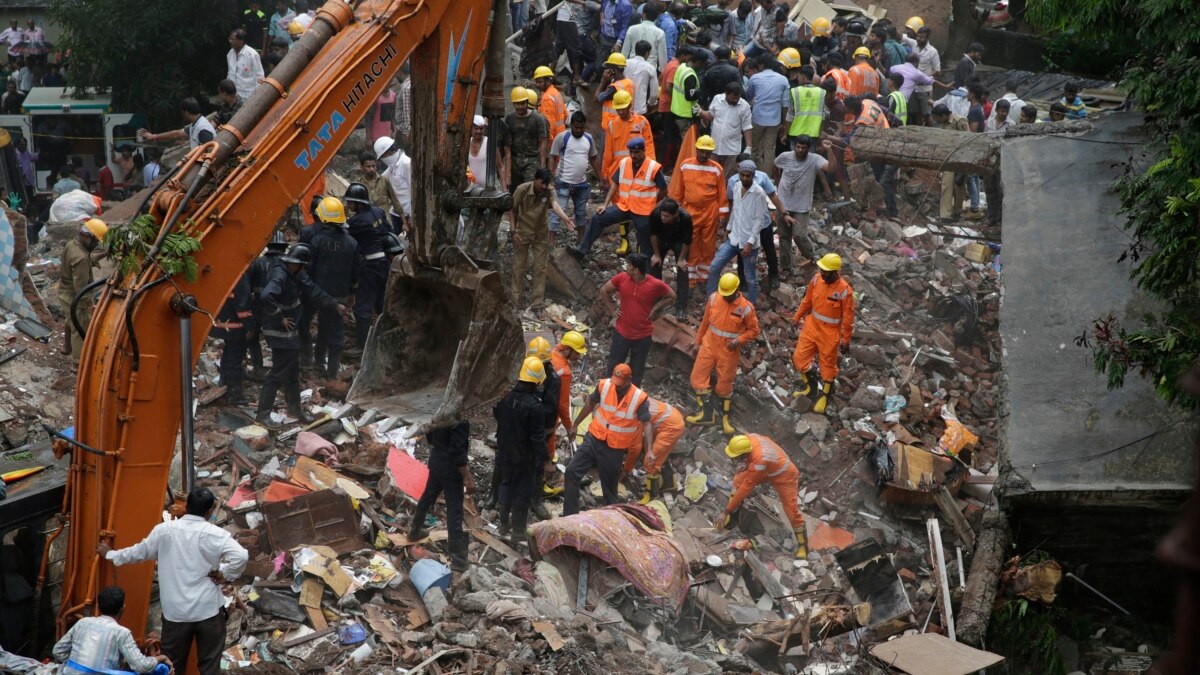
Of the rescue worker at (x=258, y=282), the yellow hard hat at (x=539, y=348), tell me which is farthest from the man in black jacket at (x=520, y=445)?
the rescue worker at (x=258, y=282)

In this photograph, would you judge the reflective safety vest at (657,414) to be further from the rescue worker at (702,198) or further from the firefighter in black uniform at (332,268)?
the firefighter in black uniform at (332,268)

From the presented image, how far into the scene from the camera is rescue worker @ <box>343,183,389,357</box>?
40.7ft

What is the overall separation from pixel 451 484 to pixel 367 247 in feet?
11.4

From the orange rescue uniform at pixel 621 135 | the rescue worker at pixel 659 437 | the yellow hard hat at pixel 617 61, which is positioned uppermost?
the yellow hard hat at pixel 617 61

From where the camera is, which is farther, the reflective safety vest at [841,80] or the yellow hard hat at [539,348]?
the reflective safety vest at [841,80]

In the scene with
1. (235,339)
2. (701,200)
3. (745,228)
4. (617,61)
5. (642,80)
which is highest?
(617,61)

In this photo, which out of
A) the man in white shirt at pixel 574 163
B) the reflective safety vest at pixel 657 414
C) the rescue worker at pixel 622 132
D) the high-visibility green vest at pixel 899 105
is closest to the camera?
the reflective safety vest at pixel 657 414

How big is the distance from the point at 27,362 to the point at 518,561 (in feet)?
18.1

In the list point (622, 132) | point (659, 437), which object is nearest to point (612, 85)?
A: point (622, 132)

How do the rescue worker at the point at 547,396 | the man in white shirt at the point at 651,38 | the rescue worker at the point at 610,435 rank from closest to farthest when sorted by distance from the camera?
the rescue worker at the point at 547,396 < the rescue worker at the point at 610,435 < the man in white shirt at the point at 651,38

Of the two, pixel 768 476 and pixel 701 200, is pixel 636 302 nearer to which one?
pixel 701 200

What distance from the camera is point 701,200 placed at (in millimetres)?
14094

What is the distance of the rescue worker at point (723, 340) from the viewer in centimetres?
1250

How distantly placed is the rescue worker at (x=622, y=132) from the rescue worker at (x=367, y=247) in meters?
3.68
